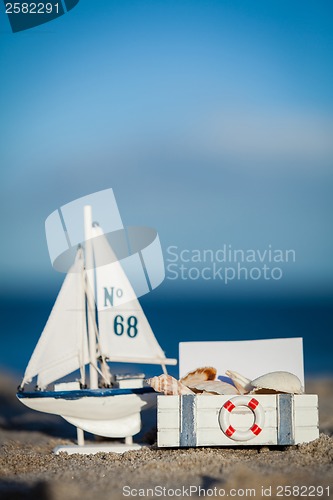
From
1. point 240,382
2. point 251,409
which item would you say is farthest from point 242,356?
point 251,409

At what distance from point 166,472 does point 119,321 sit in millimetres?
1271

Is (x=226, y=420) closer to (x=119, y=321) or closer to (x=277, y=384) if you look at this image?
(x=277, y=384)

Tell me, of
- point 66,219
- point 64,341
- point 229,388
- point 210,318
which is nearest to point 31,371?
point 64,341

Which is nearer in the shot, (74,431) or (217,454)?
(217,454)

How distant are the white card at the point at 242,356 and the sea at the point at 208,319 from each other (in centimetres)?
606

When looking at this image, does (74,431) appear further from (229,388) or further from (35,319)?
(35,319)

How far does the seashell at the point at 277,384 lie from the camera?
13.2 ft

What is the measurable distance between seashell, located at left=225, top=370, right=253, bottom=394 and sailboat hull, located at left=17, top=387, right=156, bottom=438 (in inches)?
17.7

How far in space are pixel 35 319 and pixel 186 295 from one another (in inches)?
99.0

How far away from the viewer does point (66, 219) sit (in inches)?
224

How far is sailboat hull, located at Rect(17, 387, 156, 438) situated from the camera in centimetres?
420

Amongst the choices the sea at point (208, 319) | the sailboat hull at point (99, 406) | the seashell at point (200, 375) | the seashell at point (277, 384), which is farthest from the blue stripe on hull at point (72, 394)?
the sea at point (208, 319)

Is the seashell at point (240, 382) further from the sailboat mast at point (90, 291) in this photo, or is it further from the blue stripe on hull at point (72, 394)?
the sailboat mast at point (90, 291)

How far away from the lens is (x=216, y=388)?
4.07 m
